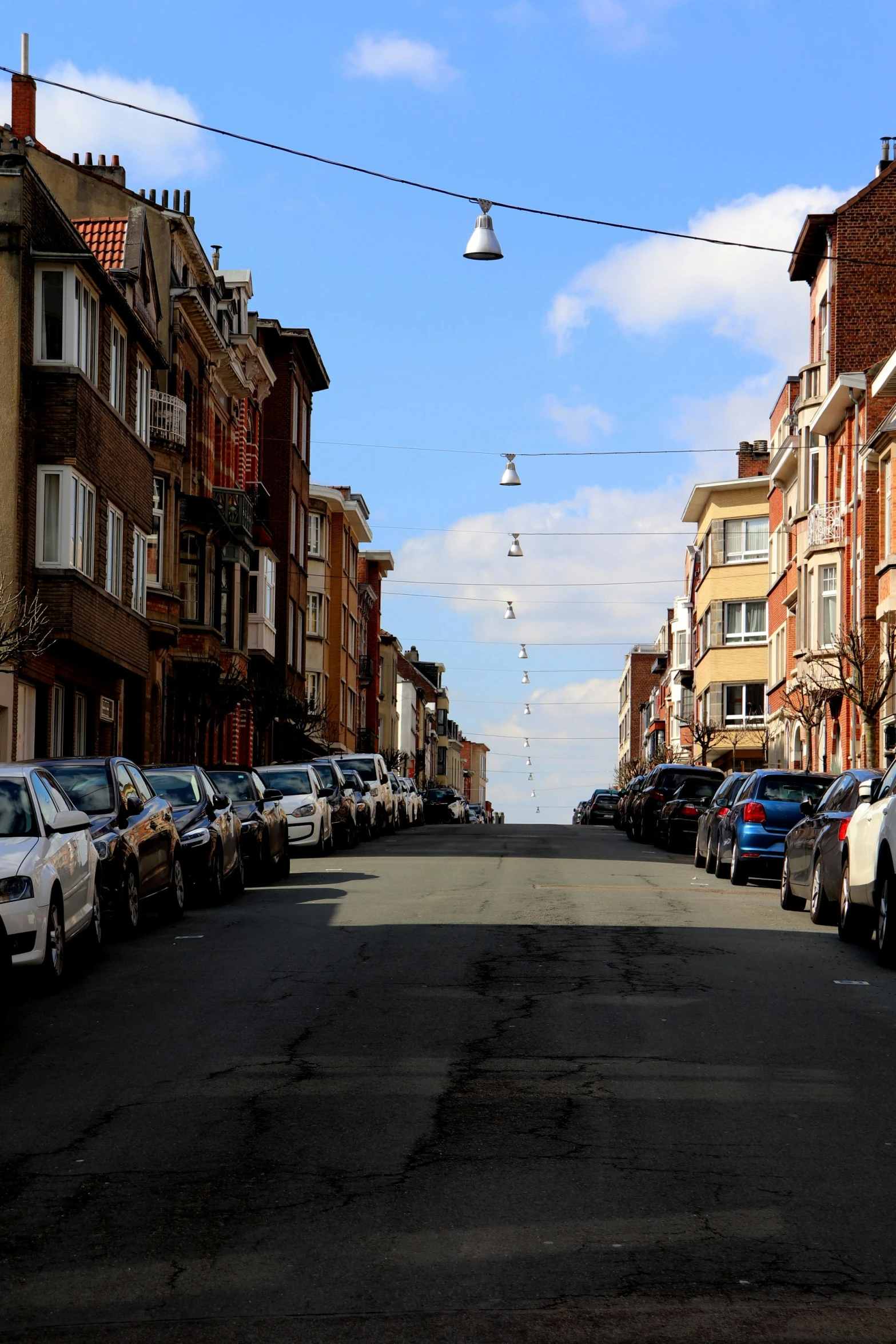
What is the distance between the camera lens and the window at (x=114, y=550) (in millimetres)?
33500

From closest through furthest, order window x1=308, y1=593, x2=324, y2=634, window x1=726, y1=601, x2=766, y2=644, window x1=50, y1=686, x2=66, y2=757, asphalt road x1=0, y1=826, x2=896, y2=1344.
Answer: asphalt road x1=0, y1=826, x2=896, y2=1344 < window x1=50, y1=686, x2=66, y2=757 < window x1=726, y1=601, x2=766, y2=644 < window x1=308, y1=593, x2=324, y2=634

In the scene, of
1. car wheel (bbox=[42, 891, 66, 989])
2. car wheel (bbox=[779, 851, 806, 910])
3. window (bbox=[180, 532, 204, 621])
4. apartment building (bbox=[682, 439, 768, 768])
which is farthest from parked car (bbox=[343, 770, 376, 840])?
apartment building (bbox=[682, 439, 768, 768])

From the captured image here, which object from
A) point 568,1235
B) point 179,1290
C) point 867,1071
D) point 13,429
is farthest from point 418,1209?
point 13,429

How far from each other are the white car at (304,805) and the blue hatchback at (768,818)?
903 centimetres

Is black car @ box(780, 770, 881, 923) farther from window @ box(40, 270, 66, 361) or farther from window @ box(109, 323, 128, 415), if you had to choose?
window @ box(109, 323, 128, 415)

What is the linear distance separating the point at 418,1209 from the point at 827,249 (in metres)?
47.1

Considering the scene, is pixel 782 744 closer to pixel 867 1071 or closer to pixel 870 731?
pixel 870 731

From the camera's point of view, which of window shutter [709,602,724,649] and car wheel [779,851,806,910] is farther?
window shutter [709,602,724,649]

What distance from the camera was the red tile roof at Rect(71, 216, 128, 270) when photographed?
38.9 m

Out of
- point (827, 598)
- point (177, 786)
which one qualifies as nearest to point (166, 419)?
point (827, 598)

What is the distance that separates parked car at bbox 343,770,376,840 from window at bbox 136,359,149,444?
8.13 meters

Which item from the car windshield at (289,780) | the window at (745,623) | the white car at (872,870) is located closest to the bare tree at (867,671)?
the car windshield at (289,780)

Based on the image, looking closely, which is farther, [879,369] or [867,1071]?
[879,369]

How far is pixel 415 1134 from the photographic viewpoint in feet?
25.1
